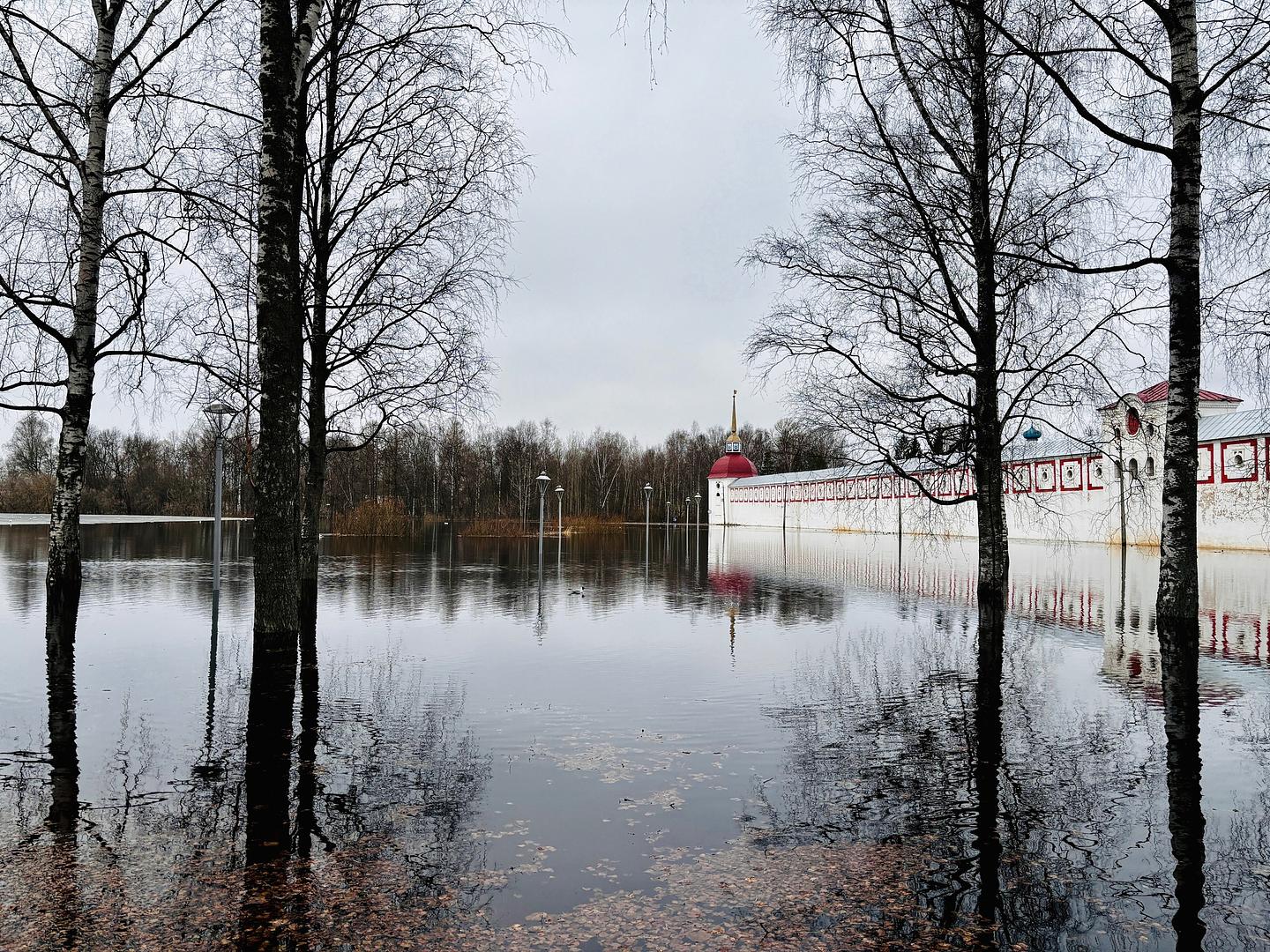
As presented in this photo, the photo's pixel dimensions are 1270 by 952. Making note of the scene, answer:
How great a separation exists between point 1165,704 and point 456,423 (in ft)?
40.2

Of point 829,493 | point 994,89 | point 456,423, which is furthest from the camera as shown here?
point 829,493

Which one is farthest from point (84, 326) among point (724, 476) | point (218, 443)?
point (724, 476)

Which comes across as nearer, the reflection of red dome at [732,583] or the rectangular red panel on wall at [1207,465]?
the reflection of red dome at [732,583]

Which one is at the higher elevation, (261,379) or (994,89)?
(994,89)

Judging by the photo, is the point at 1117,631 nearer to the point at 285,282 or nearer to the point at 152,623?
the point at 285,282

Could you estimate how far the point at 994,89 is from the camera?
13766 mm

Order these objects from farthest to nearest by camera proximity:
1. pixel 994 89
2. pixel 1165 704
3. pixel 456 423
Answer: pixel 456 423 → pixel 994 89 → pixel 1165 704

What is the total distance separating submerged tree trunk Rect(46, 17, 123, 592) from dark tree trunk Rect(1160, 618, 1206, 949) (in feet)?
41.6

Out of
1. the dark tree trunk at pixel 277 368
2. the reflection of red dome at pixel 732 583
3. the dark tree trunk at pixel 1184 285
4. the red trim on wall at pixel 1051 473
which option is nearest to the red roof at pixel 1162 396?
the red trim on wall at pixel 1051 473

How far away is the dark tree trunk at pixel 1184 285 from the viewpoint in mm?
9594

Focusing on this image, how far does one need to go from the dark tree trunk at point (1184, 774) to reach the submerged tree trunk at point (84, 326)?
41.6 ft

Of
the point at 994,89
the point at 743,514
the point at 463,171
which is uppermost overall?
the point at 994,89

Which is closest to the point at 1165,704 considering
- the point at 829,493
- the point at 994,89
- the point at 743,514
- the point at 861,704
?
the point at 861,704

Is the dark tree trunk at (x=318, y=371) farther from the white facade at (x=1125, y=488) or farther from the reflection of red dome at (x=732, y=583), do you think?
the white facade at (x=1125, y=488)
